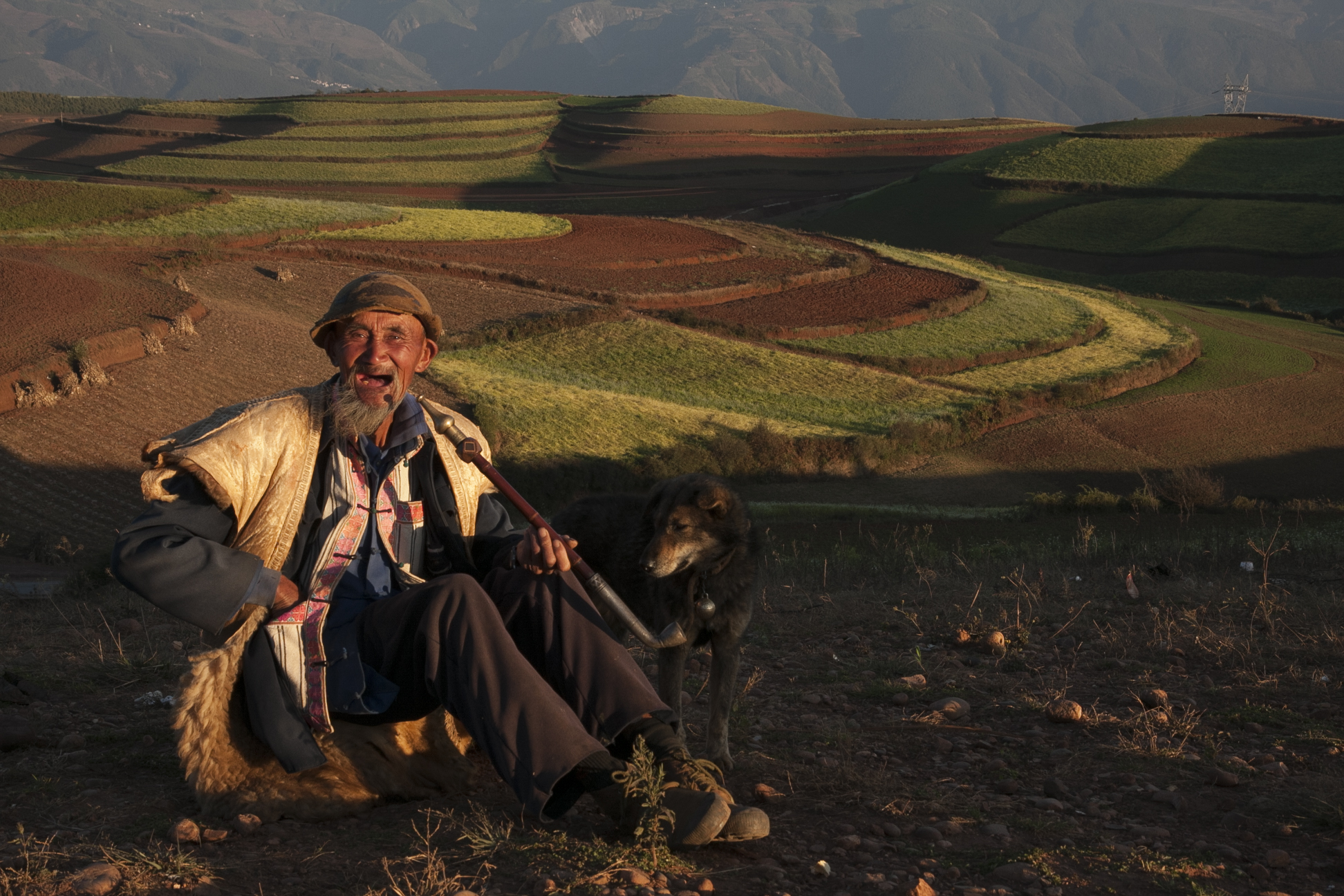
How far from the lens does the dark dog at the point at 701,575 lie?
561 cm

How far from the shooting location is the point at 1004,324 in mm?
37594

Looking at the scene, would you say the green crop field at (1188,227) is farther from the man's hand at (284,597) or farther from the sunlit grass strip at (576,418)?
the man's hand at (284,597)

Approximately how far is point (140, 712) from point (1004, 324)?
35.5 metres

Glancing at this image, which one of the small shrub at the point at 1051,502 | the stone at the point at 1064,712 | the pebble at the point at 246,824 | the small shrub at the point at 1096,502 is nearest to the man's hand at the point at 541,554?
the pebble at the point at 246,824

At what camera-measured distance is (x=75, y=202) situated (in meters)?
41.6

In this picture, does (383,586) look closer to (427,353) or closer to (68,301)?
(427,353)

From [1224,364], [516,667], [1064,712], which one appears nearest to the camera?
[516,667]

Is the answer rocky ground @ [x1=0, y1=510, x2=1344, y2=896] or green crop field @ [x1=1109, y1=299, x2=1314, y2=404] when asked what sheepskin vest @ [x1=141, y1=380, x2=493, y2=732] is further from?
green crop field @ [x1=1109, y1=299, x2=1314, y2=404]

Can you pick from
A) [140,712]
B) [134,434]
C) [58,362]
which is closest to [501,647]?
[140,712]

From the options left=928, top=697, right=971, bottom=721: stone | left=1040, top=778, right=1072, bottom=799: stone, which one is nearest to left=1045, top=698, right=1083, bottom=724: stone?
left=928, top=697, right=971, bottom=721: stone

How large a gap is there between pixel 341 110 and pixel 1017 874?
10467cm

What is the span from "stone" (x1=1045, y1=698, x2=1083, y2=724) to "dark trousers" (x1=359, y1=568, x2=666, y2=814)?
249 cm

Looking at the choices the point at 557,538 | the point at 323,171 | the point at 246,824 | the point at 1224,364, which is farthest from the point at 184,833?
the point at 323,171

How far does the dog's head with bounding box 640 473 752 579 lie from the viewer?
5.75m
